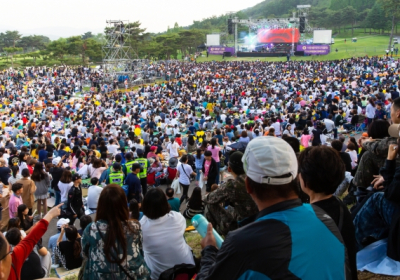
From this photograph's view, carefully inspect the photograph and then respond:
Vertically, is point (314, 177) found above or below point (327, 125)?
above

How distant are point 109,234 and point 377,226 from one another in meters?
2.29

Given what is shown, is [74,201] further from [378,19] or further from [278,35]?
[378,19]

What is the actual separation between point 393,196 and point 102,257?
2159 millimetres

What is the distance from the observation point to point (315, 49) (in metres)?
42.7

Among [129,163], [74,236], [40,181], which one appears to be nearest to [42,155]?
[40,181]

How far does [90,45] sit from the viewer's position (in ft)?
158

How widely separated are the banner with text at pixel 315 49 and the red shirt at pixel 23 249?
44.3m

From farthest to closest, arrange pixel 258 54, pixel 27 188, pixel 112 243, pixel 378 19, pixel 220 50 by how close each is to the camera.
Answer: pixel 378 19
pixel 220 50
pixel 258 54
pixel 27 188
pixel 112 243

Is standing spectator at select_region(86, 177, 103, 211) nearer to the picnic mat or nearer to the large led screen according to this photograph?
the picnic mat

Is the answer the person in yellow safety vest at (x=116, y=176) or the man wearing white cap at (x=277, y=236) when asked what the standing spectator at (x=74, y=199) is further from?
the man wearing white cap at (x=277, y=236)

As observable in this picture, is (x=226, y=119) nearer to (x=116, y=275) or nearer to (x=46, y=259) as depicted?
(x=46, y=259)

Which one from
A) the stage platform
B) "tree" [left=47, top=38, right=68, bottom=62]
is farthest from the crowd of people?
"tree" [left=47, top=38, right=68, bottom=62]

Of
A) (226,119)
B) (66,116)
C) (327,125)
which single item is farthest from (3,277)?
(66,116)

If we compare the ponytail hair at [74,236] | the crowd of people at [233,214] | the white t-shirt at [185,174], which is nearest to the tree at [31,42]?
the crowd of people at [233,214]
